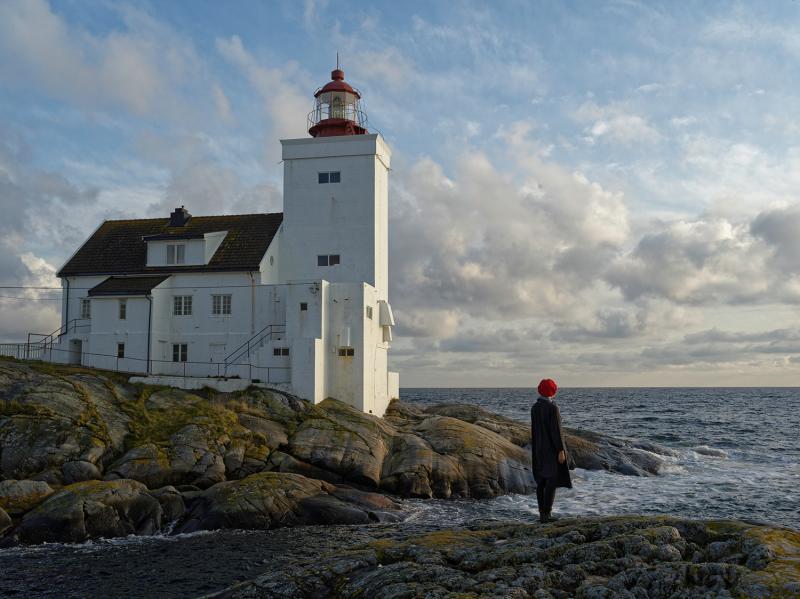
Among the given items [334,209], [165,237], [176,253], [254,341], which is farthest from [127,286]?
[334,209]

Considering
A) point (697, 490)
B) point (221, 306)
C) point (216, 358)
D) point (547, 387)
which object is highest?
point (221, 306)

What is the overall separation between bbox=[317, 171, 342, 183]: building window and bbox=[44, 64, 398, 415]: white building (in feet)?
0.18

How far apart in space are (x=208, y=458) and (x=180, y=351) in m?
11.4

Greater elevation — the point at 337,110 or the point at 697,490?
the point at 337,110

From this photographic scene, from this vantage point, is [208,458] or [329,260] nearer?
[208,458]

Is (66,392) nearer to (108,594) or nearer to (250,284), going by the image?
(250,284)

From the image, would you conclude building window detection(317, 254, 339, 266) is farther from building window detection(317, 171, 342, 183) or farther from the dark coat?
the dark coat

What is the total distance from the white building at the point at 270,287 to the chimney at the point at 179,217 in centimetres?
8

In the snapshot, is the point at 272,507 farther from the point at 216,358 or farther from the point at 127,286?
the point at 127,286

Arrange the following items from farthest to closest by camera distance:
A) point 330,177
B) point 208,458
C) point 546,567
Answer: point 330,177 → point 208,458 → point 546,567

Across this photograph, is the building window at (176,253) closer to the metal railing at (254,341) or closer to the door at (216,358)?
the door at (216,358)

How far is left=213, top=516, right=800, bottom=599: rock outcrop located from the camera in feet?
29.1

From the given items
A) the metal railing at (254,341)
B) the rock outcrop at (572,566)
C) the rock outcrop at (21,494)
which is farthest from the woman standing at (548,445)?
the metal railing at (254,341)

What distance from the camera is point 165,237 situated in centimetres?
3666
